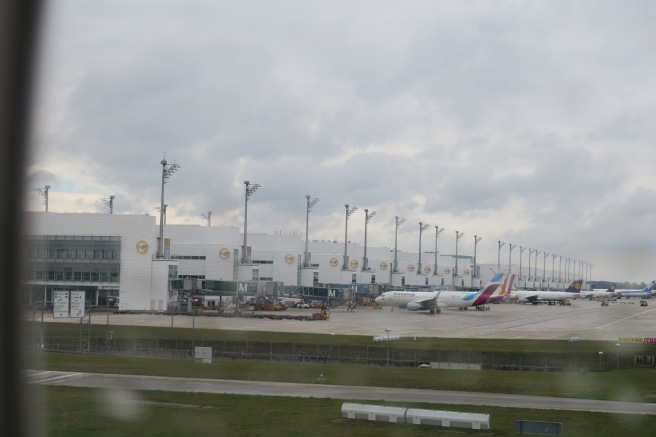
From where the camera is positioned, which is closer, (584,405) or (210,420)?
(210,420)

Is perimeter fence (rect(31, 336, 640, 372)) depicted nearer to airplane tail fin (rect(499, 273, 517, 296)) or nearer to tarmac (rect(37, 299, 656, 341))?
tarmac (rect(37, 299, 656, 341))

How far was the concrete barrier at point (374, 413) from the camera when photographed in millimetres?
18031

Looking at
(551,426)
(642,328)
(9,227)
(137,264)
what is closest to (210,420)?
(551,426)

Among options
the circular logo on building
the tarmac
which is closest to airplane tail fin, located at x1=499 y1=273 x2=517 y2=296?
the tarmac

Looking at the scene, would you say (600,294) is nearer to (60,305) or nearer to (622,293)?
(622,293)

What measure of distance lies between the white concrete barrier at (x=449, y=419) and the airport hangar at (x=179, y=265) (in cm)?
1006

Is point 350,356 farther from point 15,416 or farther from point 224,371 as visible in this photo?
point 15,416

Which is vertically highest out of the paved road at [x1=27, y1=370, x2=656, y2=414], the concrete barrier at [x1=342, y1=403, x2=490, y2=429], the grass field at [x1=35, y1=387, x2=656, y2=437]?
the concrete barrier at [x1=342, y1=403, x2=490, y2=429]

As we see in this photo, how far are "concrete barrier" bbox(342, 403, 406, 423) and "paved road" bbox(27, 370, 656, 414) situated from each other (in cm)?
377

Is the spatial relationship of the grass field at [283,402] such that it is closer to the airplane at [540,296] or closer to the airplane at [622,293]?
the airplane at [540,296]

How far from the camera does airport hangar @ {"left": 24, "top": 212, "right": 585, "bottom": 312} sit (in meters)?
39.3

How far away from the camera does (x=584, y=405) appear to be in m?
21.6

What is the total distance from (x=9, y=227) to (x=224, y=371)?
69.3ft

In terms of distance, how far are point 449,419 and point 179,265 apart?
176 ft
